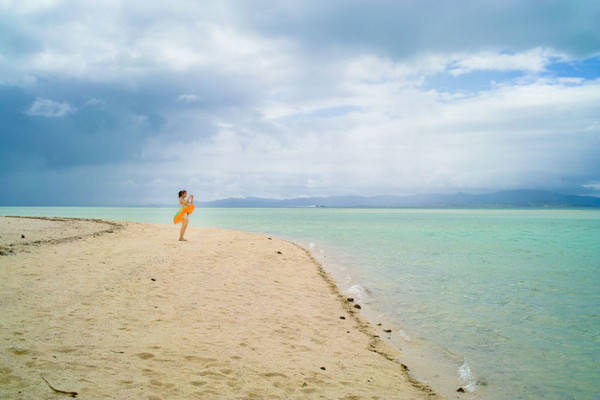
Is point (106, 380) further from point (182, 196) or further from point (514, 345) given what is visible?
point (182, 196)

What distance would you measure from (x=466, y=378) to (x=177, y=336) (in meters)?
5.25

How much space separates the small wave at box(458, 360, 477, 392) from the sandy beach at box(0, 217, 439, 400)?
88 centimetres

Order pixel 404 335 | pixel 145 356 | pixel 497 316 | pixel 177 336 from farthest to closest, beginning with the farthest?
pixel 497 316 → pixel 404 335 → pixel 177 336 → pixel 145 356

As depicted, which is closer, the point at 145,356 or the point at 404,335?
the point at 145,356

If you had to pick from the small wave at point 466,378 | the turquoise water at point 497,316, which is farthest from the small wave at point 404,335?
the small wave at point 466,378

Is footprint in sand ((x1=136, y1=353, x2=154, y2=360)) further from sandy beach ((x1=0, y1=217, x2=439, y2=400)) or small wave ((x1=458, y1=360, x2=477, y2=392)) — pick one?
small wave ((x1=458, y1=360, x2=477, y2=392))

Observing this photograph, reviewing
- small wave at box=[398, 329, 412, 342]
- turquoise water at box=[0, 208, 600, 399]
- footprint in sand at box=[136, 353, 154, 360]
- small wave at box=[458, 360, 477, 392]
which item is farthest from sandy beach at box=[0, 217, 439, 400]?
turquoise water at box=[0, 208, 600, 399]

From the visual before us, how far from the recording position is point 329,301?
10.9m

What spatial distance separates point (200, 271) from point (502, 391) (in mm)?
9614

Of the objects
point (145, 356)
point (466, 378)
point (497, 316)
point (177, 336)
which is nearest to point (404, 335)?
point (466, 378)

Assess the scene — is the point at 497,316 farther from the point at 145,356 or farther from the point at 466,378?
the point at 145,356

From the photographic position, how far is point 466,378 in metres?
6.43

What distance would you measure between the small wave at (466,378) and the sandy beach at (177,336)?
34.8 inches

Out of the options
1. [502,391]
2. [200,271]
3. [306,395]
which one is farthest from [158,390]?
[200,271]
